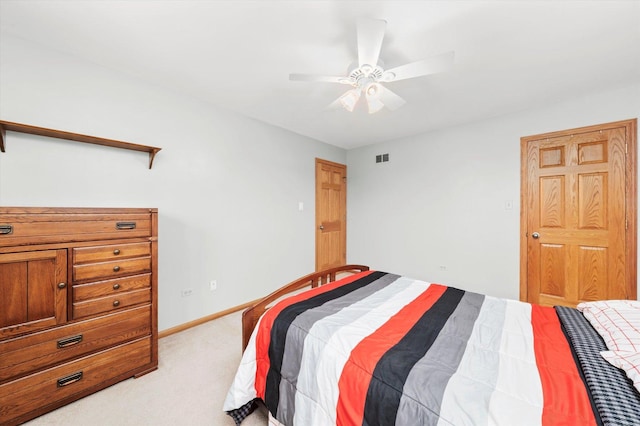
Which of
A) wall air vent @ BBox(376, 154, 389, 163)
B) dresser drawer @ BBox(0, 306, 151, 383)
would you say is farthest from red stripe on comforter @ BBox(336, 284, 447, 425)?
wall air vent @ BBox(376, 154, 389, 163)

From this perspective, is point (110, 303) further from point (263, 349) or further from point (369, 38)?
point (369, 38)

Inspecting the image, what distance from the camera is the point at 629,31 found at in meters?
1.65

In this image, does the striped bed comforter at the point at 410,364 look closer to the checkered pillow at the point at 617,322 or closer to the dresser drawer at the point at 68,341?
the checkered pillow at the point at 617,322

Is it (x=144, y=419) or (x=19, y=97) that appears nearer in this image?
(x=144, y=419)

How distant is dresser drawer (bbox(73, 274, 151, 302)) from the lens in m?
1.60

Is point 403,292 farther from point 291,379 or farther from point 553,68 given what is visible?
point 553,68

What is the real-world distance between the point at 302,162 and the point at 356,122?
1.03m

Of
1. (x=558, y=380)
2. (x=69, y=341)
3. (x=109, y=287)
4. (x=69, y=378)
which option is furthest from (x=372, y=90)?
(x=69, y=378)

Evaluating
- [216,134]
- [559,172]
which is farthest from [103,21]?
[559,172]

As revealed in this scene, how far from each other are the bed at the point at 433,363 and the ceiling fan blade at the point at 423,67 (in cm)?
152

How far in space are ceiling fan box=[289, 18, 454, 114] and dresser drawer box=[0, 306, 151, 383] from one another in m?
2.13

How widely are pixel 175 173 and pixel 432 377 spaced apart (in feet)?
8.74

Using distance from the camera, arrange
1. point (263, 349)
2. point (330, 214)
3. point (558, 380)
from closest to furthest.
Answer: point (558, 380)
point (263, 349)
point (330, 214)

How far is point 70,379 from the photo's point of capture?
157cm
